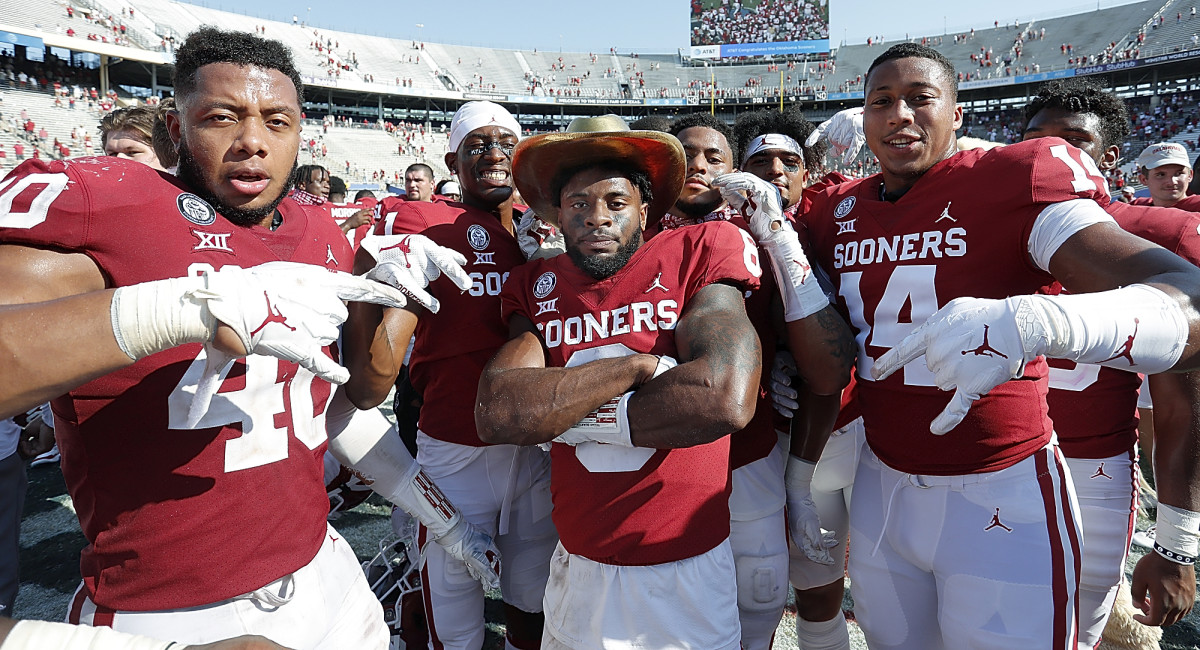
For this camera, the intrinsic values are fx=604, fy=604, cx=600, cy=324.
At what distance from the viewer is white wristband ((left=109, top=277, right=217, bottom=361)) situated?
1227mm

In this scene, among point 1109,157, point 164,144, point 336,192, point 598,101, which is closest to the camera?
point 164,144

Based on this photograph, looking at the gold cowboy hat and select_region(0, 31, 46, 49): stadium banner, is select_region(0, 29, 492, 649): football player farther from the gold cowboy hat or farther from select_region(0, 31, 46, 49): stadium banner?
select_region(0, 31, 46, 49): stadium banner

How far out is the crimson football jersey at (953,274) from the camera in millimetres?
1908

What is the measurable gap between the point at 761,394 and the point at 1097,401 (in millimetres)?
1472

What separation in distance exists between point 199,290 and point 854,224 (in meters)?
2.09

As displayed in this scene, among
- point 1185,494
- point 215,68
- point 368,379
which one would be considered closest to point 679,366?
point 368,379

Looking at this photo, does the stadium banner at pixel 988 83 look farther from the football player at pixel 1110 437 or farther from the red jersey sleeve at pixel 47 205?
the red jersey sleeve at pixel 47 205

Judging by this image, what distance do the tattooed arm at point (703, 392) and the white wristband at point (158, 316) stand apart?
1.17 metres

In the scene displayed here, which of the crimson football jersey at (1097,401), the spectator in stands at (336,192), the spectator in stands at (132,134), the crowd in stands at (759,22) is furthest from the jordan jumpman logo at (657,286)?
the crowd in stands at (759,22)

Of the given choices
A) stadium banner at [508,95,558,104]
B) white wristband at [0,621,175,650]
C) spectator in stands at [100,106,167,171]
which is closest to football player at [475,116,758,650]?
white wristband at [0,621,175,650]

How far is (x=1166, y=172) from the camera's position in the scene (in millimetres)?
5336

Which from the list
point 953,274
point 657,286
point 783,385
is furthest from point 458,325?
point 953,274

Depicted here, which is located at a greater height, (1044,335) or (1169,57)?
(1169,57)

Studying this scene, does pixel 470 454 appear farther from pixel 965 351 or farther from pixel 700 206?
pixel 965 351
